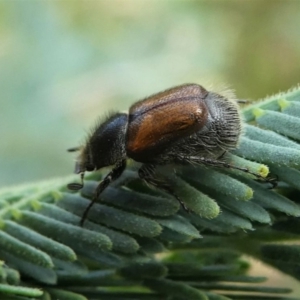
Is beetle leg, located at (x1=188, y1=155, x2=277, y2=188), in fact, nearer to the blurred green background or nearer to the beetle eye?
the beetle eye

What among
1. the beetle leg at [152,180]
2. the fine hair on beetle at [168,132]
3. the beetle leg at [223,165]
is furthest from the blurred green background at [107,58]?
the beetle leg at [223,165]

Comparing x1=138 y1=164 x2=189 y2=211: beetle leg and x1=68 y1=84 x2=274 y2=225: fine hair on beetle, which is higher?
x1=68 y1=84 x2=274 y2=225: fine hair on beetle

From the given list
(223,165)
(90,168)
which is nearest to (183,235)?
(223,165)

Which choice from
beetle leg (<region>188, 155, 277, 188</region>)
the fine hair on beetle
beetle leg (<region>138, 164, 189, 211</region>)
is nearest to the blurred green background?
the fine hair on beetle

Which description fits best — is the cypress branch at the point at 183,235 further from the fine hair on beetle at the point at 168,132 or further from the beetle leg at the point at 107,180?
the fine hair on beetle at the point at 168,132

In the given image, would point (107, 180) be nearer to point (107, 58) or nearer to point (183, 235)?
point (183, 235)
